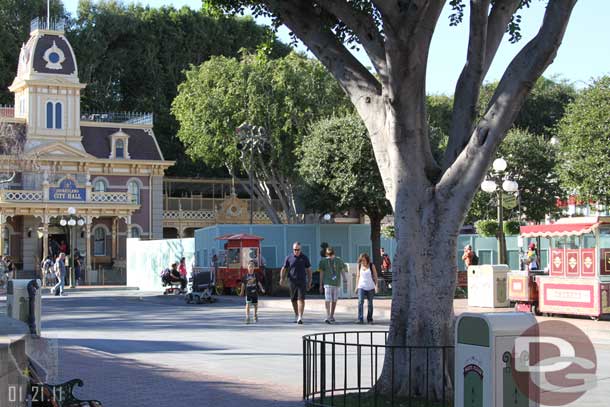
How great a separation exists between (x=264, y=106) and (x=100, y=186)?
1302 cm

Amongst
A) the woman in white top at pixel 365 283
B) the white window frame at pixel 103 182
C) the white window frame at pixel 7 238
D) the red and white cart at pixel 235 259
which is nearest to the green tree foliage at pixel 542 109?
the white window frame at pixel 103 182

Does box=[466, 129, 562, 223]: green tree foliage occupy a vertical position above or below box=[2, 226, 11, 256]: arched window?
above

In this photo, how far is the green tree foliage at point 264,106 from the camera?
51.5 meters

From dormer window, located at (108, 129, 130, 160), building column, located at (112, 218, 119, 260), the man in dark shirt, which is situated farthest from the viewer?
dormer window, located at (108, 129, 130, 160)

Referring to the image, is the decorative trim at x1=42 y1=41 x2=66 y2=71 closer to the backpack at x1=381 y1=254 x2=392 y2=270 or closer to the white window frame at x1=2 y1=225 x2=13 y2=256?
the white window frame at x1=2 y1=225 x2=13 y2=256

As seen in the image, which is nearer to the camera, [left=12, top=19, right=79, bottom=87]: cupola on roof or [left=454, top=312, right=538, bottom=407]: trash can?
[left=454, top=312, right=538, bottom=407]: trash can

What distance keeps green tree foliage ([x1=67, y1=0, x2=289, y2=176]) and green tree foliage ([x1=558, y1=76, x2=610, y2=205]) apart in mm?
30032

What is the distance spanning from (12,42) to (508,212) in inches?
1334

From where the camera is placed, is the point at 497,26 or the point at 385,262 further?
the point at 385,262

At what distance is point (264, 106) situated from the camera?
51719 mm

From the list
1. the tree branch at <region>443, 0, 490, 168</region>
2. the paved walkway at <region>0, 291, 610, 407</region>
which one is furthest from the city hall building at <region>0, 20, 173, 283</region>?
the tree branch at <region>443, 0, 490, 168</region>

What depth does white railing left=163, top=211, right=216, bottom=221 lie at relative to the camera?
63.0 meters

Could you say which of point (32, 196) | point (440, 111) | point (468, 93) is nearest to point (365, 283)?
point (468, 93)
